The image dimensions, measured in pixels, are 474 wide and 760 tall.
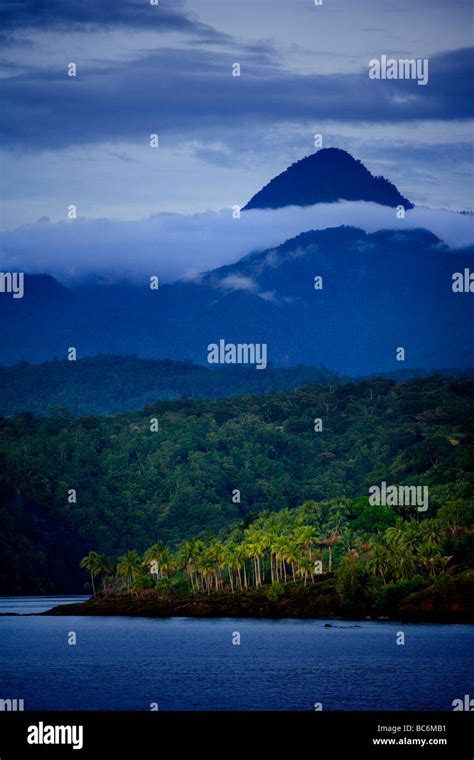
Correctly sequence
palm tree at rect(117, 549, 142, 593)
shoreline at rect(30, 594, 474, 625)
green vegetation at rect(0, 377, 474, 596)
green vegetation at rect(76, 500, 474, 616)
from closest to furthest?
shoreline at rect(30, 594, 474, 625) → green vegetation at rect(76, 500, 474, 616) → green vegetation at rect(0, 377, 474, 596) → palm tree at rect(117, 549, 142, 593)

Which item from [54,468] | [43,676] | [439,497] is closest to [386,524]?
[439,497]

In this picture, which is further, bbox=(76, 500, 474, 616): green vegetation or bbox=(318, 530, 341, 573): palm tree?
bbox=(318, 530, 341, 573): palm tree

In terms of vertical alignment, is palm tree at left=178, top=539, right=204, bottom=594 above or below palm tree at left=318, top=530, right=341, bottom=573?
below

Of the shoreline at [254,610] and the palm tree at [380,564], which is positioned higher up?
the palm tree at [380,564]

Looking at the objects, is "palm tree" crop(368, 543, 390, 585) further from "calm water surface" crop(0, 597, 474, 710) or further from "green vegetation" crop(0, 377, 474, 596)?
"calm water surface" crop(0, 597, 474, 710)

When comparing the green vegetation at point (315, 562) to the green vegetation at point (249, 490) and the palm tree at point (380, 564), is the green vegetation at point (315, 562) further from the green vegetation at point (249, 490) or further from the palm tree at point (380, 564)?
the green vegetation at point (249, 490)

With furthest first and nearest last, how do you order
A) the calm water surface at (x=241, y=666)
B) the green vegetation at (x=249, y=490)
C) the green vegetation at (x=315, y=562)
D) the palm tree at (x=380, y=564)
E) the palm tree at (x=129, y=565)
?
the palm tree at (x=129, y=565), the green vegetation at (x=249, y=490), the palm tree at (x=380, y=564), the green vegetation at (x=315, y=562), the calm water surface at (x=241, y=666)

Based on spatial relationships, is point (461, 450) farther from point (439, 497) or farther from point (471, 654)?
point (471, 654)

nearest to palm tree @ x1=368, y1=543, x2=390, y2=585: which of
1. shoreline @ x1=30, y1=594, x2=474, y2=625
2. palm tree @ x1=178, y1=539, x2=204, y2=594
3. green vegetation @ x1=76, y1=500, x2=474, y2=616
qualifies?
green vegetation @ x1=76, y1=500, x2=474, y2=616

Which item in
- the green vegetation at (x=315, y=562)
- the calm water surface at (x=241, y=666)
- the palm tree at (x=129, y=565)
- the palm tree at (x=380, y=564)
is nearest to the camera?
the calm water surface at (x=241, y=666)

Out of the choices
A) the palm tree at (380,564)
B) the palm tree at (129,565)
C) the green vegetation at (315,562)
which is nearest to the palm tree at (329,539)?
the green vegetation at (315,562)
